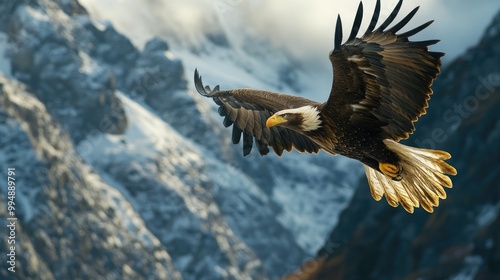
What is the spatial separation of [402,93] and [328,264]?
241ft

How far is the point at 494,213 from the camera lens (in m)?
72.4

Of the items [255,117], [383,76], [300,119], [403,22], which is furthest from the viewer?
[255,117]

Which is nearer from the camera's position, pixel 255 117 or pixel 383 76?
pixel 383 76

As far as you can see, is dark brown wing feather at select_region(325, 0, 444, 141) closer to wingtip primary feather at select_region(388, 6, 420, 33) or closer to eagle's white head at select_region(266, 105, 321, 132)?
wingtip primary feather at select_region(388, 6, 420, 33)

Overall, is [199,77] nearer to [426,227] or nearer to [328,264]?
[426,227]

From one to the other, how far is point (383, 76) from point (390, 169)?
2000 mm

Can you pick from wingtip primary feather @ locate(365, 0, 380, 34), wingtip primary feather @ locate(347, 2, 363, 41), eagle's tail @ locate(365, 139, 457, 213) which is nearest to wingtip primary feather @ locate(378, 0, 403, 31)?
wingtip primary feather @ locate(365, 0, 380, 34)

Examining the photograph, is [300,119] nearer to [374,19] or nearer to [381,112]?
[381,112]

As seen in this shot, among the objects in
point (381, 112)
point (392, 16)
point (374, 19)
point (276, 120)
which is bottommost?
point (276, 120)

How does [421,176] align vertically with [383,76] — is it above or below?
below

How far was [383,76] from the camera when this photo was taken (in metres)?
15.3

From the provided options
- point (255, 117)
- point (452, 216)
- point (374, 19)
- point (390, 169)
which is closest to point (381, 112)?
point (390, 169)

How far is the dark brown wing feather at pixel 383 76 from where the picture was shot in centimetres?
1470

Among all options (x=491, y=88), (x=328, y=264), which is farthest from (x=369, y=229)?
(x=491, y=88)
